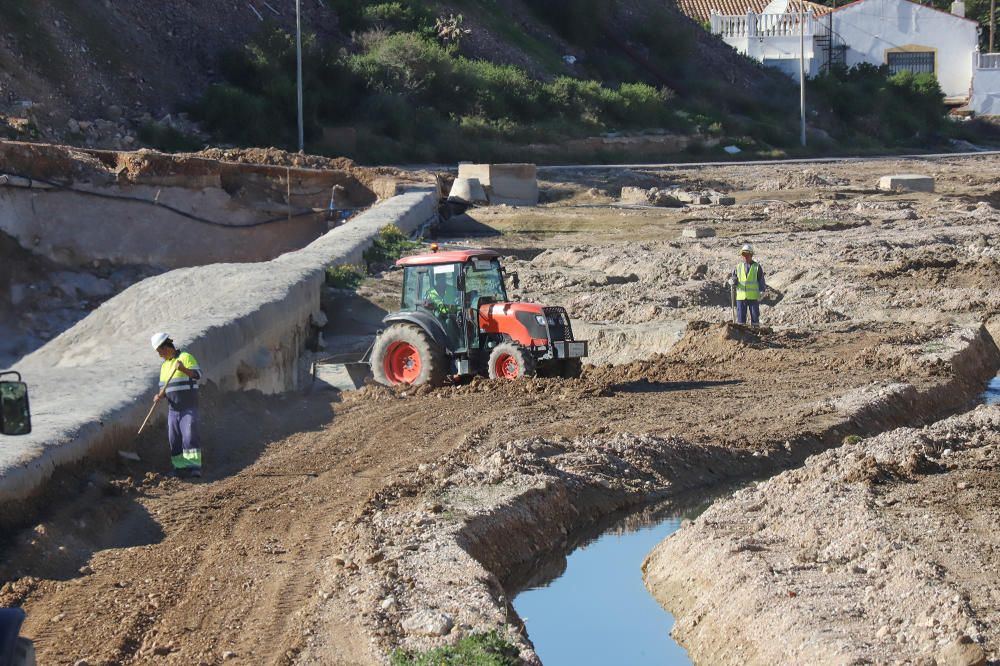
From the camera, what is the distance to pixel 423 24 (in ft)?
205

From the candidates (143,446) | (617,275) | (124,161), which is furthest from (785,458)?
(124,161)

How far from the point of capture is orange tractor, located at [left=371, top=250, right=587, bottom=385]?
54.1ft

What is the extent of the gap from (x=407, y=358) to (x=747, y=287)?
5828 mm

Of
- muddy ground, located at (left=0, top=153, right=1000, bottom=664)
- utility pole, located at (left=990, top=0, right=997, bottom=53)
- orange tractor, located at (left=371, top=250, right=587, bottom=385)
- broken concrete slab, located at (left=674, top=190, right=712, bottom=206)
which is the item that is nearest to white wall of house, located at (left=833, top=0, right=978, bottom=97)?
utility pole, located at (left=990, top=0, right=997, bottom=53)

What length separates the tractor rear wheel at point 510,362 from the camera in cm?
1636

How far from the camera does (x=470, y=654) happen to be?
24.1 ft

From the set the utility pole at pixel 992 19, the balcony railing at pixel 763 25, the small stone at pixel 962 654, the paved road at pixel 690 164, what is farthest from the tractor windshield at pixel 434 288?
the utility pole at pixel 992 19

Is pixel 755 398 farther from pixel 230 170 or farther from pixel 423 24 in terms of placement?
pixel 423 24

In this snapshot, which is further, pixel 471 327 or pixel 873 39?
pixel 873 39

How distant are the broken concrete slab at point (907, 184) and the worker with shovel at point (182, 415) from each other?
3262 centimetres

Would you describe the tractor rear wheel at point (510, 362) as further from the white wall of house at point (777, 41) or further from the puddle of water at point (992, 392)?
the white wall of house at point (777, 41)

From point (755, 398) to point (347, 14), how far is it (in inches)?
1875

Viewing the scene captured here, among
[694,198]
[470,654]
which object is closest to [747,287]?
[470,654]

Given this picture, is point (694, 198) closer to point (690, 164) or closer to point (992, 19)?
point (690, 164)
